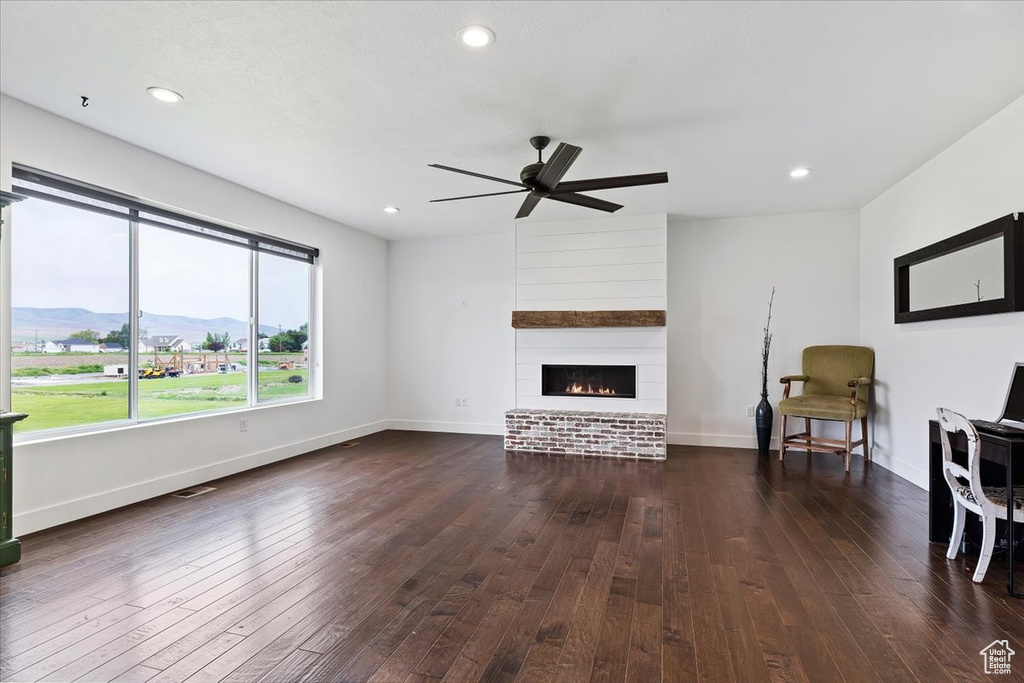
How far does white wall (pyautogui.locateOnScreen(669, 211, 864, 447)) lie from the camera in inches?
217

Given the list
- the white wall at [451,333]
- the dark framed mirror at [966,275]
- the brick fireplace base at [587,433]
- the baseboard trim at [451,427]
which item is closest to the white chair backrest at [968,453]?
the dark framed mirror at [966,275]

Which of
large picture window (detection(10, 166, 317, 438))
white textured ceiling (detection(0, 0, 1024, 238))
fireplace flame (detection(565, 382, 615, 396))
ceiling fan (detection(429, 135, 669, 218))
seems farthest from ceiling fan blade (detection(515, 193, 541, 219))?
large picture window (detection(10, 166, 317, 438))

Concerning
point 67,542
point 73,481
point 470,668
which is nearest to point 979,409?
point 470,668

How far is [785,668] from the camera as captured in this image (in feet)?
5.98

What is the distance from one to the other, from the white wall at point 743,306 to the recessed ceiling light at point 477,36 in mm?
4168

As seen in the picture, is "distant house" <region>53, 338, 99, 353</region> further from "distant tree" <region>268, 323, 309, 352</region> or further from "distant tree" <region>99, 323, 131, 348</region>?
"distant tree" <region>268, 323, 309, 352</region>

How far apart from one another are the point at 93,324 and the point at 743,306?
6193 mm

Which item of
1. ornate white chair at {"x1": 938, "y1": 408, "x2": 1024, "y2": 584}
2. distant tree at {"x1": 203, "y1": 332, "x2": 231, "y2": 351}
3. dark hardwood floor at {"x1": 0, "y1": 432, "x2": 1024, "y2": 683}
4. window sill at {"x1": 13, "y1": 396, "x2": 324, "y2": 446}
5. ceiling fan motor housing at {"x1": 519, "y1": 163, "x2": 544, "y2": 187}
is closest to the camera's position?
dark hardwood floor at {"x1": 0, "y1": 432, "x2": 1024, "y2": 683}

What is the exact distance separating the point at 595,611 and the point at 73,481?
139 inches

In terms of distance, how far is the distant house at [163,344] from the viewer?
13.2 ft

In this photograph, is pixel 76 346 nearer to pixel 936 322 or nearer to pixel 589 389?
pixel 589 389

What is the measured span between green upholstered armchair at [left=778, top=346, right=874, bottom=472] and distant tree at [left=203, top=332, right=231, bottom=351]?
217 inches

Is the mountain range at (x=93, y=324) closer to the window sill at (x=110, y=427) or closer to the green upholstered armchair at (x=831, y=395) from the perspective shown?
the window sill at (x=110, y=427)

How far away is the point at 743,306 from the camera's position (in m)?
5.81
